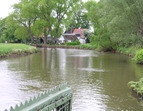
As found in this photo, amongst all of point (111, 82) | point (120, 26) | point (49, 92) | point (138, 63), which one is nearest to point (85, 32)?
point (120, 26)

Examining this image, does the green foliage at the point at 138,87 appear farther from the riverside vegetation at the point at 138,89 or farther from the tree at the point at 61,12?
the tree at the point at 61,12

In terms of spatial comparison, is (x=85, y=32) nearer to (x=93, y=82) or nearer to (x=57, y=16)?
(x=57, y=16)

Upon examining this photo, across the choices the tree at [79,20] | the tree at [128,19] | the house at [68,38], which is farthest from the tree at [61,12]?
the tree at [128,19]

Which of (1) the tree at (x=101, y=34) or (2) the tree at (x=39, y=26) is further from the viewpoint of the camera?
(2) the tree at (x=39, y=26)

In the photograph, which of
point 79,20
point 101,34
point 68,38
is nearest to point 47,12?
point 68,38

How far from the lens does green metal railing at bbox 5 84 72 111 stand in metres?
3.68

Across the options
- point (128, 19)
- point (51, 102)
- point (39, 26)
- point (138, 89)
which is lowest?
point (138, 89)

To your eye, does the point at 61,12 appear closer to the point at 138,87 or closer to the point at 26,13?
the point at 26,13

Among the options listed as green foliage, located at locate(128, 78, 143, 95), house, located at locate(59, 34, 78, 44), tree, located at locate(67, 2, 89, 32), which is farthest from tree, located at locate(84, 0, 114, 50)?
tree, located at locate(67, 2, 89, 32)

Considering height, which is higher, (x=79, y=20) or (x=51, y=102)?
(x=79, y=20)

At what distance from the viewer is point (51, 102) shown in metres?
4.22

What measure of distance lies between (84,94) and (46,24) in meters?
54.6

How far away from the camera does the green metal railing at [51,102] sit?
145 inches

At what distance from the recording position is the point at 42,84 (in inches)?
501
